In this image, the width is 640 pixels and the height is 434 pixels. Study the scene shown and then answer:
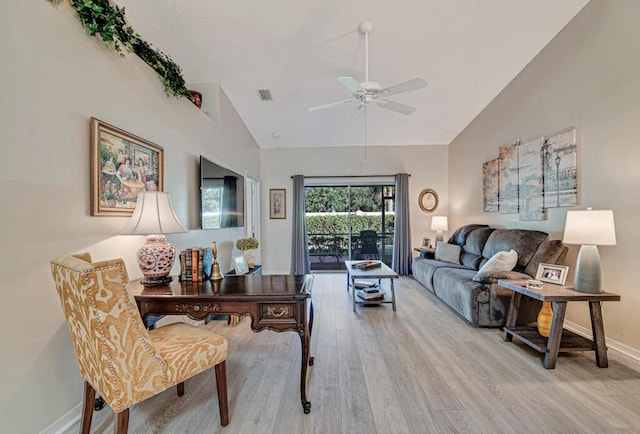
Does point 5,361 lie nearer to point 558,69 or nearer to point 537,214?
point 537,214

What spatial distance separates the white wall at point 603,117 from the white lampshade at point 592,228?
44 cm

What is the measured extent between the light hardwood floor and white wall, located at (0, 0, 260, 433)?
42 centimetres

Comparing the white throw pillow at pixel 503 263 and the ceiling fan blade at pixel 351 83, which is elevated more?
the ceiling fan blade at pixel 351 83

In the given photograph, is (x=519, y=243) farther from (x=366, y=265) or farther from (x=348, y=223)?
(x=348, y=223)

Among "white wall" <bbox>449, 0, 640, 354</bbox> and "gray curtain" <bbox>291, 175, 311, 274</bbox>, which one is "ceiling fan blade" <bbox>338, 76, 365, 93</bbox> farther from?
"gray curtain" <bbox>291, 175, 311, 274</bbox>

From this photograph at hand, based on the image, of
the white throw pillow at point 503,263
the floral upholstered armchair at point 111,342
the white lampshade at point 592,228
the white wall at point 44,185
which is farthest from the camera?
the white throw pillow at point 503,263

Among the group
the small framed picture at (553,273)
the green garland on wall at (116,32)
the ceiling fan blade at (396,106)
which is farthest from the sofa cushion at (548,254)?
the green garland on wall at (116,32)

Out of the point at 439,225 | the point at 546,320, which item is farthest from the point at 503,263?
the point at 439,225

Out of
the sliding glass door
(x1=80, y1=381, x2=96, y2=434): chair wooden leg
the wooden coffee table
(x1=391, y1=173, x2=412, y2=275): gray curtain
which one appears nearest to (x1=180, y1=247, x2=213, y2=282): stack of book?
(x1=80, y1=381, x2=96, y2=434): chair wooden leg

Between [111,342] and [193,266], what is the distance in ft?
2.72

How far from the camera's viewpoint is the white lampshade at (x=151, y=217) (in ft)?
6.19

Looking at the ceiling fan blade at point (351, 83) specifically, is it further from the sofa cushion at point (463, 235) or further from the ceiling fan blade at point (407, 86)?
the sofa cushion at point (463, 235)

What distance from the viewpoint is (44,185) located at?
1.50m

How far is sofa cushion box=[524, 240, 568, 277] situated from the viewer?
9.71 ft
